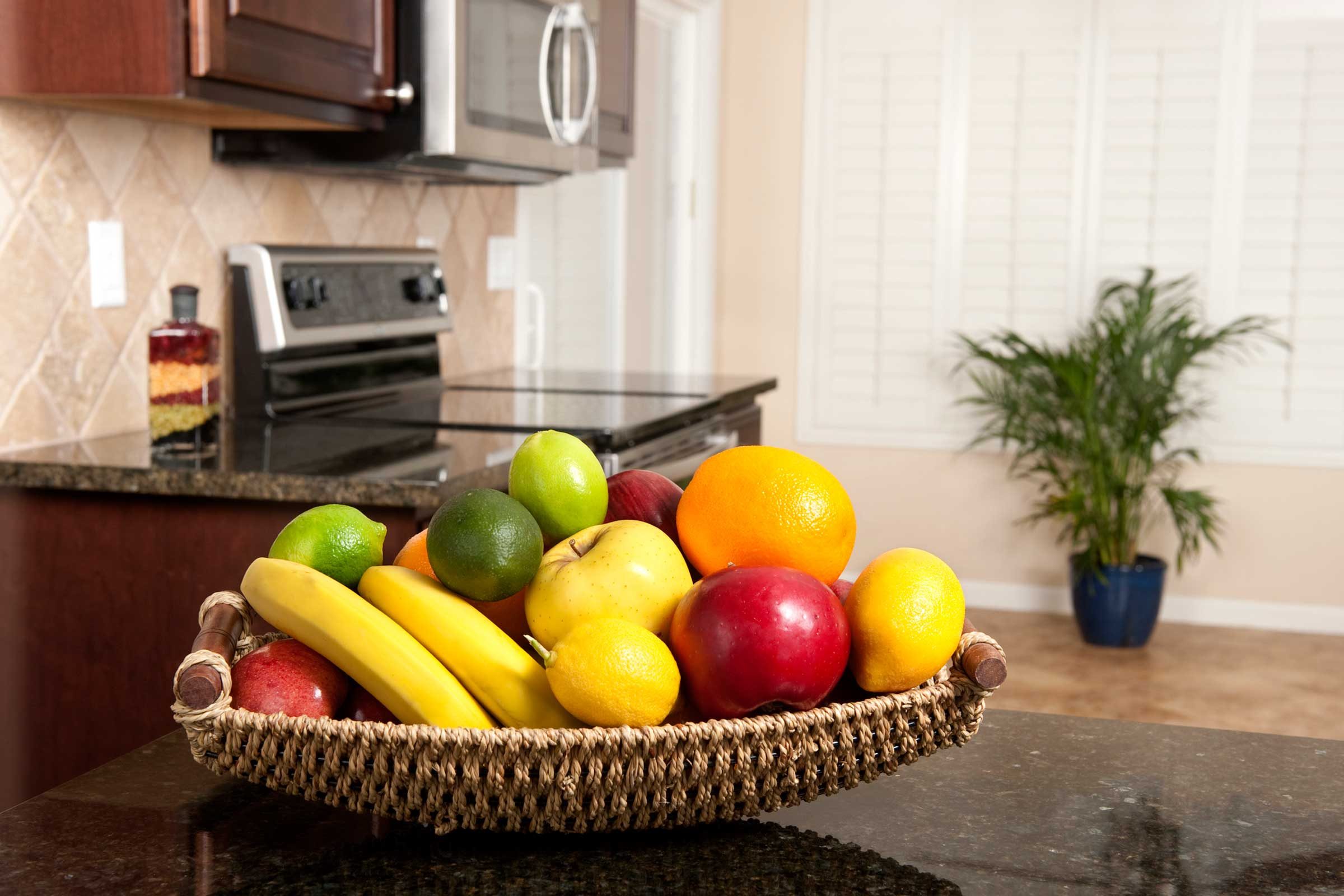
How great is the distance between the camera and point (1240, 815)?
797 millimetres

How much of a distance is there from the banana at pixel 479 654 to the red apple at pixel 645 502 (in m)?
0.13

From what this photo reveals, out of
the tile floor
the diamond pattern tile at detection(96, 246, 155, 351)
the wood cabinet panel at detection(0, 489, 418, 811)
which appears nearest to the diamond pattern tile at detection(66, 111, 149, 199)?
the diamond pattern tile at detection(96, 246, 155, 351)

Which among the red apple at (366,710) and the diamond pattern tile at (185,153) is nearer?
the red apple at (366,710)

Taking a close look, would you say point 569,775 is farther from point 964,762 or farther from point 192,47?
point 192,47

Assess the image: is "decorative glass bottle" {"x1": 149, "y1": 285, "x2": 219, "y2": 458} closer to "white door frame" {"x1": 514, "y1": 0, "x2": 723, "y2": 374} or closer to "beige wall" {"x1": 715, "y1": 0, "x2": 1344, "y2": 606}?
"white door frame" {"x1": 514, "y1": 0, "x2": 723, "y2": 374}

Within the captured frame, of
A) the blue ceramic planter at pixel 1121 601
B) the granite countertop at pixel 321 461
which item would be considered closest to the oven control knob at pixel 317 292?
the granite countertop at pixel 321 461

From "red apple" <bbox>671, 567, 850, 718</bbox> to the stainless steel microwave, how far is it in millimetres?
1623

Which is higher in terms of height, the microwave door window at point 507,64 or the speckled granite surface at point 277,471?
the microwave door window at point 507,64

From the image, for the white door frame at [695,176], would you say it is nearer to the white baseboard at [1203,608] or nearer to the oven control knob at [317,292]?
the white baseboard at [1203,608]

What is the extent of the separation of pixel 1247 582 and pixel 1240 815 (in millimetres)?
3894

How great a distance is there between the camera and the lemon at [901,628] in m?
0.73

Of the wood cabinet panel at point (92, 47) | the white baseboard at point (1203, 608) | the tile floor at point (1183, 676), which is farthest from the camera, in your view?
the white baseboard at point (1203, 608)

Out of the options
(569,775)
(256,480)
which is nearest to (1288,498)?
(256,480)

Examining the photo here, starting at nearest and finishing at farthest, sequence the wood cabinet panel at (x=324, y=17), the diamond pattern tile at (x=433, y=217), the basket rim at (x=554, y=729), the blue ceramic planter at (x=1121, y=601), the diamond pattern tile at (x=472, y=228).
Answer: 1. the basket rim at (x=554, y=729)
2. the wood cabinet panel at (x=324, y=17)
3. the diamond pattern tile at (x=433, y=217)
4. the diamond pattern tile at (x=472, y=228)
5. the blue ceramic planter at (x=1121, y=601)
